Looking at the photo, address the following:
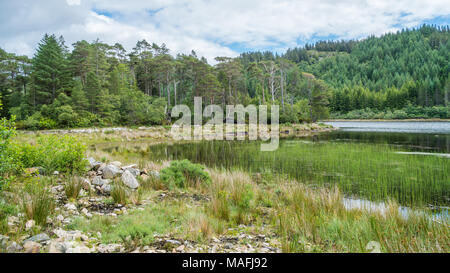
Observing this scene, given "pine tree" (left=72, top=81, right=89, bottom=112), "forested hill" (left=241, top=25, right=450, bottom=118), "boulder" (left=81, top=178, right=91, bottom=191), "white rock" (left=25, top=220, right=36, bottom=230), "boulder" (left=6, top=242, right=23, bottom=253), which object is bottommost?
"boulder" (left=81, top=178, right=91, bottom=191)

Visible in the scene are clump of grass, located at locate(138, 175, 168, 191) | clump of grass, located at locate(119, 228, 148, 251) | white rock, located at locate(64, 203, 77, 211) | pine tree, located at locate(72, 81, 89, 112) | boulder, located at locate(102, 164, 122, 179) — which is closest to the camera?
clump of grass, located at locate(119, 228, 148, 251)

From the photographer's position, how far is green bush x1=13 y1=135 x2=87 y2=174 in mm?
6520

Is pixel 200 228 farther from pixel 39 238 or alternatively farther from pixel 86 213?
pixel 86 213

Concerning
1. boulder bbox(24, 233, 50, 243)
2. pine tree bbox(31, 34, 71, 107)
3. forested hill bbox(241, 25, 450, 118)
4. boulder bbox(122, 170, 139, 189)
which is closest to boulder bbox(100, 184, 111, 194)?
boulder bbox(122, 170, 139, 189)

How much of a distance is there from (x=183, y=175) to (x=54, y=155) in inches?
155

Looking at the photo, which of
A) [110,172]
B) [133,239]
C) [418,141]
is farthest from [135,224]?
[418,141]

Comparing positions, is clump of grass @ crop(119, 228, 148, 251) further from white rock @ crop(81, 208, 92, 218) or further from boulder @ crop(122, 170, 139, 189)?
boulder @ crop(122, 170, 139, 189)

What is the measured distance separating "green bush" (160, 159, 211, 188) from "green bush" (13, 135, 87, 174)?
2698 millimetres

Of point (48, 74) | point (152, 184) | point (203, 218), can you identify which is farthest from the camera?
point (48, 74)

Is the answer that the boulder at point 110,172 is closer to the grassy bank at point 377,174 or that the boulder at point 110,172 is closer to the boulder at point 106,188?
the boulder at point 106,188

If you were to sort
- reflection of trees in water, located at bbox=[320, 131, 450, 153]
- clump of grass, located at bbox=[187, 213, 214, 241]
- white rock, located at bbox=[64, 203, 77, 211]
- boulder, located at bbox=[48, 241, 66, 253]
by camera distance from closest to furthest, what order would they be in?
boulder, located at bbox=[48, 241, 66, 253], clump of grass, located at bbox=[187, 213, 214, 241], white rock, located at bbox=[64, 203, 77, 211], reflection of trees in water, located at bbox=[320, 131, 450, 153]

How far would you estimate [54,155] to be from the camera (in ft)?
22.4

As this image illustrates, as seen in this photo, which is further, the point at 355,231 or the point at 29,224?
the point at 355,231
